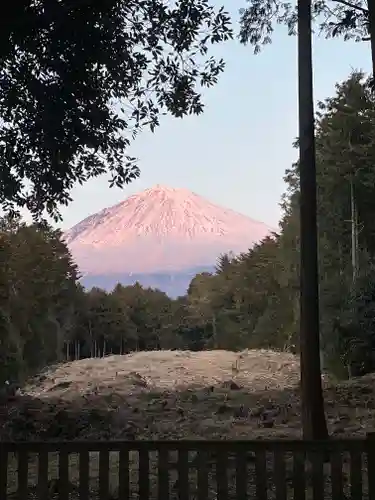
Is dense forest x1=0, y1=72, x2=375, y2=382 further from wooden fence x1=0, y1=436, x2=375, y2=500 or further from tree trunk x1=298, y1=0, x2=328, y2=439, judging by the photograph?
wooden fence x1=0, y1=436, x2=375, y2=500

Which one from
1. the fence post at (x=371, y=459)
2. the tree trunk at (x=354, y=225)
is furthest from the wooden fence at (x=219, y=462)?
the tree trunk at (x=354, y=225)

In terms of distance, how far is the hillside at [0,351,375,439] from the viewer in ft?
22.1

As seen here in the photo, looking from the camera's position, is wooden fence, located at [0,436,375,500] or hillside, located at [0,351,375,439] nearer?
wooden fence, located at [0,436,375,500]

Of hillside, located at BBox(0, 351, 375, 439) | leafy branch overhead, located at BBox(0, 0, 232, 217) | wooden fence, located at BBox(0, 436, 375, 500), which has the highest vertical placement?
leafy branch overhead, located at BBox(0, 0, 232, 217)

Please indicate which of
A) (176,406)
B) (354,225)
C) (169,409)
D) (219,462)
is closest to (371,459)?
(219,462)

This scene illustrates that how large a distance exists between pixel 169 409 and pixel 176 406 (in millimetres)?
255

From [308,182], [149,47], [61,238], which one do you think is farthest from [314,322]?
[61,238]

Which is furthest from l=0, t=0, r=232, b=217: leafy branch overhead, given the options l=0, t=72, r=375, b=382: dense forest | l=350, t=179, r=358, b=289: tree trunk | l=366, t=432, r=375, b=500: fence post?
l=350, t=179, r=358, b=289: tree trunk

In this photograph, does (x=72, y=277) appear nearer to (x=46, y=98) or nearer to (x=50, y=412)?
(x=50, y=412)

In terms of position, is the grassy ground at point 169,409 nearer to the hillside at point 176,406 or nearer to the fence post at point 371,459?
the hillside at point 176,406

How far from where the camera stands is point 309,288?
16.5 feet

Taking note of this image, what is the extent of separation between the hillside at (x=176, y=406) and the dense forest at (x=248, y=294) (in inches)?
65.9

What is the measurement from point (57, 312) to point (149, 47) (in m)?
32.9

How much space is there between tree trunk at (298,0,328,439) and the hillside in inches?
42.7
